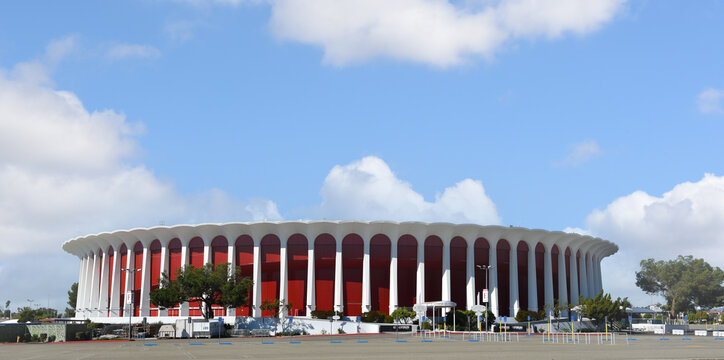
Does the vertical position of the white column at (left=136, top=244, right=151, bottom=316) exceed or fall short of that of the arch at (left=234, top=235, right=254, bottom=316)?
it falls short

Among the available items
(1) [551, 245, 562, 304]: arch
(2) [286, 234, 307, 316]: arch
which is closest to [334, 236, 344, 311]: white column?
(2) [286, 234, 307, 316]: arch

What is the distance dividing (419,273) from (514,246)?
47.1 ft

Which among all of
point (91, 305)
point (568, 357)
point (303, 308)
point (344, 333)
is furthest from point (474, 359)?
point (91, 305)

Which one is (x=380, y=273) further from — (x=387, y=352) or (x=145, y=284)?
(x=387, y=352)

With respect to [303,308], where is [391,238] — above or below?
above

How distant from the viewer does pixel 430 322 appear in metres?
75.8

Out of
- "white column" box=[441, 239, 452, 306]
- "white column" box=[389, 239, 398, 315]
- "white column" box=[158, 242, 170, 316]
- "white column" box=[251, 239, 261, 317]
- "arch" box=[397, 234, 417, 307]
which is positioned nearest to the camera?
"white column" box=[389, 239, 398, 315]

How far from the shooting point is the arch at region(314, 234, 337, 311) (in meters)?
84.1

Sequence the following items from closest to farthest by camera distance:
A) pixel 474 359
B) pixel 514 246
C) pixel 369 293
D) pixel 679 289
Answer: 1. pixel 474 359
2. pixel 369 293
3. pixel 514 246
4. pixel 679 289

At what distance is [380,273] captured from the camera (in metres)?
87.2

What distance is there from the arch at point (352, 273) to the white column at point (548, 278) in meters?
24.7

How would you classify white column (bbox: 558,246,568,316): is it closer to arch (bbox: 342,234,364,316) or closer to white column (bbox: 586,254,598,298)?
white column (bbox: 586,254,598,298)

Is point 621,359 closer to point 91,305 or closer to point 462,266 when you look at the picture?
point 462,266

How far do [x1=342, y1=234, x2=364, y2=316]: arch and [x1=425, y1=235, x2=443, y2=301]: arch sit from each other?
27.5ft
